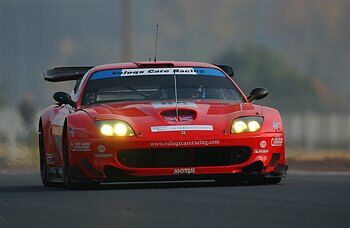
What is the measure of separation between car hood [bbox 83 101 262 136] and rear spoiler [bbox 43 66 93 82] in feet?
7.50

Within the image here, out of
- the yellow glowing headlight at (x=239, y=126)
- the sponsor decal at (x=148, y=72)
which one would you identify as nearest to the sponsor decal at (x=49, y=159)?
the sponsor decal at (x=148, y=72)

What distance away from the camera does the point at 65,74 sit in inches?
519

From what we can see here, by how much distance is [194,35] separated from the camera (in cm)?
3528

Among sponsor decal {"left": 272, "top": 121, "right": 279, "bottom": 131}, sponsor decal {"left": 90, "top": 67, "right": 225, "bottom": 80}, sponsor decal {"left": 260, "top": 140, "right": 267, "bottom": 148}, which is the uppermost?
sponsor decal {"left": 90, "top": 67, "right": 225, "bottom": 80}

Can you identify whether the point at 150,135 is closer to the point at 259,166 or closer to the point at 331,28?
the point at 259,166

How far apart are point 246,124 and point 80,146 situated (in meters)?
1.44

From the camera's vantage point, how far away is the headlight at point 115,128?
1032cm

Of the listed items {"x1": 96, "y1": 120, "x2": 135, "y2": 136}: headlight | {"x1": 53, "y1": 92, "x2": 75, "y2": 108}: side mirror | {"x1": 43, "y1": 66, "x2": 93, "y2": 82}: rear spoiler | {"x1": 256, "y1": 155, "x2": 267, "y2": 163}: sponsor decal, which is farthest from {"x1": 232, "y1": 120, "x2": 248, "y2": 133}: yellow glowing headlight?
{"x1": 43, "y1": 66, "x2": 93, "y2": 82}: rear spoiler

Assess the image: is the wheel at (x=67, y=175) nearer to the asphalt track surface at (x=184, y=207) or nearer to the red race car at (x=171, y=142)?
the red race car at (x=171, y=142)

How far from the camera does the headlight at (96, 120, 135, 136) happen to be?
10320 mm

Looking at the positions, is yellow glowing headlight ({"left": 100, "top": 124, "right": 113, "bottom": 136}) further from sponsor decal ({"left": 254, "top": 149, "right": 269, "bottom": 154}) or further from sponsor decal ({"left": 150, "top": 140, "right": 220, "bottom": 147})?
sponsor decal ({"left": 254, "top": 149, "right": 269, "bottom": 154})

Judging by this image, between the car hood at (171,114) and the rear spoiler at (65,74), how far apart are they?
2286 millimetres

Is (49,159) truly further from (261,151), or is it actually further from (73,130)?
(261,151)

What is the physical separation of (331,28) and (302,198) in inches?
1128
